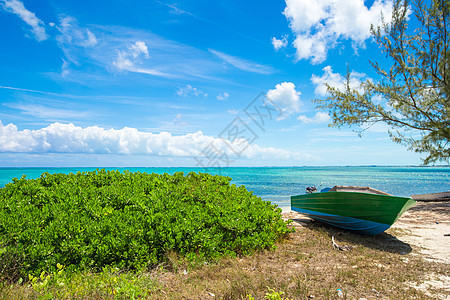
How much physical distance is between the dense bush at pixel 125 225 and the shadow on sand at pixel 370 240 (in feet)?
7.19

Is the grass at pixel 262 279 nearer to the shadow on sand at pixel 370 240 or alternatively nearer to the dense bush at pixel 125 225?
the dense bush at pixel 125 225

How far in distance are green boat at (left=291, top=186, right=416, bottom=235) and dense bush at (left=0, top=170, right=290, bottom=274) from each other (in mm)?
2602

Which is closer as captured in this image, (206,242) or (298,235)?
(206,242)

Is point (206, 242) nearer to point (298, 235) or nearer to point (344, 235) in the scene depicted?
point (298, 235)

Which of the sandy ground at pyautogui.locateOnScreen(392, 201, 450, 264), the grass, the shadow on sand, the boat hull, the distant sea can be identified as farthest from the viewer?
the distant sea

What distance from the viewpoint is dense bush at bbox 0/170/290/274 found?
4617 mm

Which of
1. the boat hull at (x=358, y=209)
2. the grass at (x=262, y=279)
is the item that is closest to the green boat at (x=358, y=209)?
the boat hull at (x=358, y=209)

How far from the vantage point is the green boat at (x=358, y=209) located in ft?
24.1

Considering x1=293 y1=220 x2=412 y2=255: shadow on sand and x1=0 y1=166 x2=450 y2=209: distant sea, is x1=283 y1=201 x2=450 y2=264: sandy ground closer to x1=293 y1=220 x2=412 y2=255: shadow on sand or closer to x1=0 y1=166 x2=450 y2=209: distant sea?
x1=293 y1=220 x2=412 y2=255: shadow on sand

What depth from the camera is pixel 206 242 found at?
5211mm

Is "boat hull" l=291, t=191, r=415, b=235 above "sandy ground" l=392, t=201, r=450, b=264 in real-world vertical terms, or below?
above

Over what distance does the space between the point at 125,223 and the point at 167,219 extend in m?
0.81

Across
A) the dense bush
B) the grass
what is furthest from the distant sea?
the grass

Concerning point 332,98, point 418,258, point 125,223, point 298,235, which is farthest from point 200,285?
point 332,98
